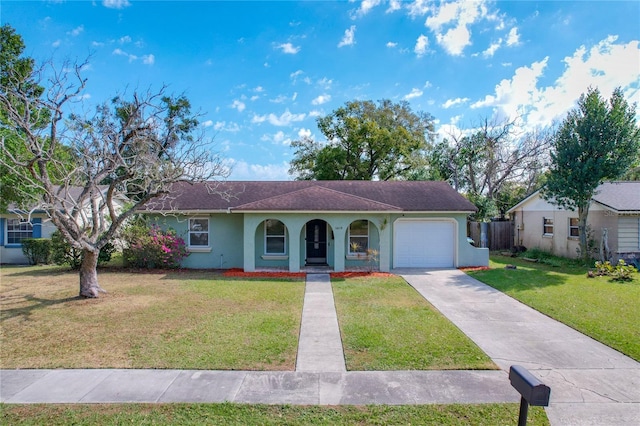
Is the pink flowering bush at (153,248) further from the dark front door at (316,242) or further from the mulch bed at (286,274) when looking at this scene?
the dark front door at (316,242)

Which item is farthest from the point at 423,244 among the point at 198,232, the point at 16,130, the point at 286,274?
the point at 16,130

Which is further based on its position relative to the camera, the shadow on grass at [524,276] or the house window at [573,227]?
the house window at [573,227]

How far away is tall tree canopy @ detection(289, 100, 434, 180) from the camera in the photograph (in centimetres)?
3034

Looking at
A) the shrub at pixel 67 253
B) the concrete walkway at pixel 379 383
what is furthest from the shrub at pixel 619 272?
the shrub at pixel 67 253

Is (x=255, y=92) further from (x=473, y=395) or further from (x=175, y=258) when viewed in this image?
(x=473, y=395)

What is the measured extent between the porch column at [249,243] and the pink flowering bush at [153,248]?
2962mm

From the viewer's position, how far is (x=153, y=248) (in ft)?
49.8

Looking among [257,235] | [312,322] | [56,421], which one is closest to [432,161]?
[257,235]

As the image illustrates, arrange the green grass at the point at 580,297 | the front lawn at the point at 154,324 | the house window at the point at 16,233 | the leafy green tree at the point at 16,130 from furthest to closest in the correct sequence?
1. the house window at the point at 16,233
2. the leafy green tree at the point at 16,130
3. the green grass at the point at 580,297
4. the front lawn at the point at 154,324

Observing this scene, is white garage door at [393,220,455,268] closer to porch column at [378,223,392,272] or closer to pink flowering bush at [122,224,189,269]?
porch column at [378,223,392,272]

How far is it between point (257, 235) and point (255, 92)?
28.5 ft

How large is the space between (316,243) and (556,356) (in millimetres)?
11052

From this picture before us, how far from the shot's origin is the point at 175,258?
15.4 meters

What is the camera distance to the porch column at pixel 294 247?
47.8 feet
